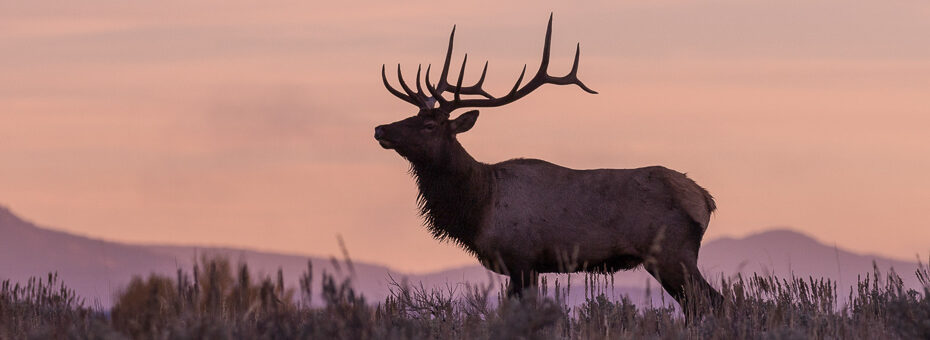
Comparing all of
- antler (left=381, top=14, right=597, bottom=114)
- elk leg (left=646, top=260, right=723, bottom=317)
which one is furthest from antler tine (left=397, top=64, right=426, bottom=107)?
elk leg (left=646, top=260, right=723, bottom=317)

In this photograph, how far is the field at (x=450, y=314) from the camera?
17.9 ft

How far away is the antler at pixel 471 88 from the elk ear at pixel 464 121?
0.16m

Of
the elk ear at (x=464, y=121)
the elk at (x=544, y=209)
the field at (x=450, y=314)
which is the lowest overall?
the field at (x=450, y=314)

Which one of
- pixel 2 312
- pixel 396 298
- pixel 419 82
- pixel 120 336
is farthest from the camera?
pixel 419 82

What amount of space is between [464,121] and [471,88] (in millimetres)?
1088

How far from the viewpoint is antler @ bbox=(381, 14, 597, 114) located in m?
10.8

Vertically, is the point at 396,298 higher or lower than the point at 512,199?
lower

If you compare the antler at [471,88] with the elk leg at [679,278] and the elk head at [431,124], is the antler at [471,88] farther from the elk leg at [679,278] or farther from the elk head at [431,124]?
the elk leg at [679,278]

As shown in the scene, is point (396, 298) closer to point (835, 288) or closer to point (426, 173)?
point (426, 173)

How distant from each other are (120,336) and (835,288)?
242 inches

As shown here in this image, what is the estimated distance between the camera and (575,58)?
11969mm

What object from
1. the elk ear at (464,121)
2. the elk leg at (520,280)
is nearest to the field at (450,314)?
the elk leg at (520,280)

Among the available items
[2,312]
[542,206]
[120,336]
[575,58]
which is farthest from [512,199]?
[120,336]

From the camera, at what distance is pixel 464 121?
35.1ft
